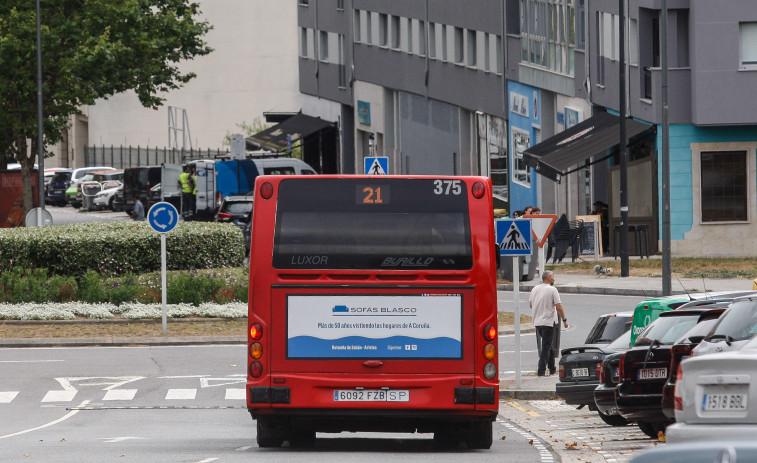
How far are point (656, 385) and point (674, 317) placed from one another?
3.35ft

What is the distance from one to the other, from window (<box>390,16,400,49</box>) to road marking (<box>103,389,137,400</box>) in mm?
53920

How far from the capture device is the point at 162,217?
28.3 metres

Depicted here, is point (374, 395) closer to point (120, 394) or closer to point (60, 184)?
point (120, 394)

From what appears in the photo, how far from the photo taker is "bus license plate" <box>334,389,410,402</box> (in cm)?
1383

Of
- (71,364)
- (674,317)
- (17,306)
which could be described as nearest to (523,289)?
(17,306)

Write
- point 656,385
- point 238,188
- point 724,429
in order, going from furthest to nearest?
1. point 238,188
2. point 656,385
3. point 724,429

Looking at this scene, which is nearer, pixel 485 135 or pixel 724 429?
pixel 724 429

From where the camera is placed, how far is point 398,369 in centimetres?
1389

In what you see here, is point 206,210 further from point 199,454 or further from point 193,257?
point 199,454

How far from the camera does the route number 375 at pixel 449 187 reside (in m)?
14.0

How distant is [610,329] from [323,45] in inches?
2618

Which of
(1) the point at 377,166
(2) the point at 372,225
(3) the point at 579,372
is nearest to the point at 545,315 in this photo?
(3) the point at 579,372

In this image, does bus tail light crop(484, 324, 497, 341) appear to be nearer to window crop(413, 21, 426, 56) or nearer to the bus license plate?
the bus license plate

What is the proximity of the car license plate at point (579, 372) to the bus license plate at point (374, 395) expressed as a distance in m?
4.71
